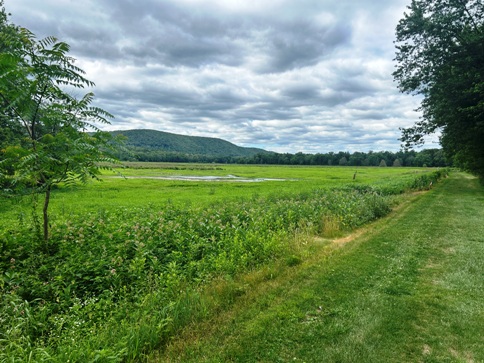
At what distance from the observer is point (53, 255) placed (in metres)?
5.64

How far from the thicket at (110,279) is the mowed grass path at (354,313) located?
1.79ft

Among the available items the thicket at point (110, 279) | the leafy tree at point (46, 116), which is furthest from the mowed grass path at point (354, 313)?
the leafy tree at point (46, 116)

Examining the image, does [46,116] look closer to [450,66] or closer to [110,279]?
[110,279]

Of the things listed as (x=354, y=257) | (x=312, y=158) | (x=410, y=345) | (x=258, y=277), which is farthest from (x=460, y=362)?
(x=312, y=158)

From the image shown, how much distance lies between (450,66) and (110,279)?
27112 millimetres

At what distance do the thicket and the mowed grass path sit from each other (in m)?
0.55

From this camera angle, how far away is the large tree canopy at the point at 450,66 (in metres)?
20.1

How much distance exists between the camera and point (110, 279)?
5.12 m

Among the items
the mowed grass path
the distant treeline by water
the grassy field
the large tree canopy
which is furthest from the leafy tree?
the distant treeline by water

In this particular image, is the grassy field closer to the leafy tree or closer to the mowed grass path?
the leafy tree

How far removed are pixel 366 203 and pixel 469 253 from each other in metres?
5.77

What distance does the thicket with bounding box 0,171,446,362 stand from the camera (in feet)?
11.7

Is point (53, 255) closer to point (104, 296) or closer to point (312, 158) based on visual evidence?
point (104, 296)

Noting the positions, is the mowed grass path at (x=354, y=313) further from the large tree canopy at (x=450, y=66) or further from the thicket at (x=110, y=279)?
the large tree canopy at (x=450, y=66)
